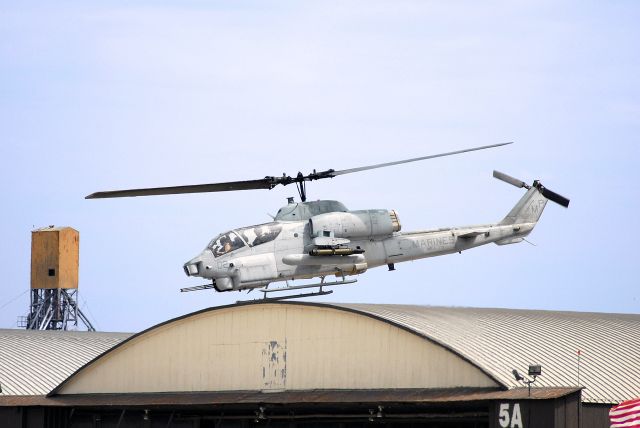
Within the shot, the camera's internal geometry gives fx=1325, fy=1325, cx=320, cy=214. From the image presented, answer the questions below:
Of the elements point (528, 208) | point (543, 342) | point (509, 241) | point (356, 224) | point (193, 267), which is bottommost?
point (543, 342)

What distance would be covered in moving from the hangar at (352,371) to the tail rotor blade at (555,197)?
4188 millimetres

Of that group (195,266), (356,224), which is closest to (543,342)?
(356,224)

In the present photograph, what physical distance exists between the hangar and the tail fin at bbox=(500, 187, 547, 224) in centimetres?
328

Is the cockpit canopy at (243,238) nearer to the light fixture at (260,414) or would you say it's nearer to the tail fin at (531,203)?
the light fixture at (260,414)

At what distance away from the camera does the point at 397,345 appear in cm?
3822

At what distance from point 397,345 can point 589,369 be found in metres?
5.53

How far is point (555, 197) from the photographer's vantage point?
1887 inches

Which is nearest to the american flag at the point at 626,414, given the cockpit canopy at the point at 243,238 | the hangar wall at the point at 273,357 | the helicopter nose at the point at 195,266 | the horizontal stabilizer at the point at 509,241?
the hangar wall at the point at 273,357

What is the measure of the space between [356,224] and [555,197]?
10136 mm

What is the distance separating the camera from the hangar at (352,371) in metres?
36.1

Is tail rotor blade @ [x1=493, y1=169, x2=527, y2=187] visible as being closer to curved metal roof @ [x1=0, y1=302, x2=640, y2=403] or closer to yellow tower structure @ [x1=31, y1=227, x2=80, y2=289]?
curved metal roof @ [x1=0, y1=302, x2=640, y2=403]

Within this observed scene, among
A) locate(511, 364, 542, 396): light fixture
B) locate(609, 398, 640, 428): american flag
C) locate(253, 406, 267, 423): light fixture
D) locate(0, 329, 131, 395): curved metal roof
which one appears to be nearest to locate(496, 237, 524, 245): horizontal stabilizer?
locate(511, 364, 542, 396): light fixture

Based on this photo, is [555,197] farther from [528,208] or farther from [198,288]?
[198,288]

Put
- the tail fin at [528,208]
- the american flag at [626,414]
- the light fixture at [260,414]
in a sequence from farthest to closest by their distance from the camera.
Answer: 1. the tail fin at [528,208]
2. the light fixture at [260,414]
3. the american flag at [626,414]
